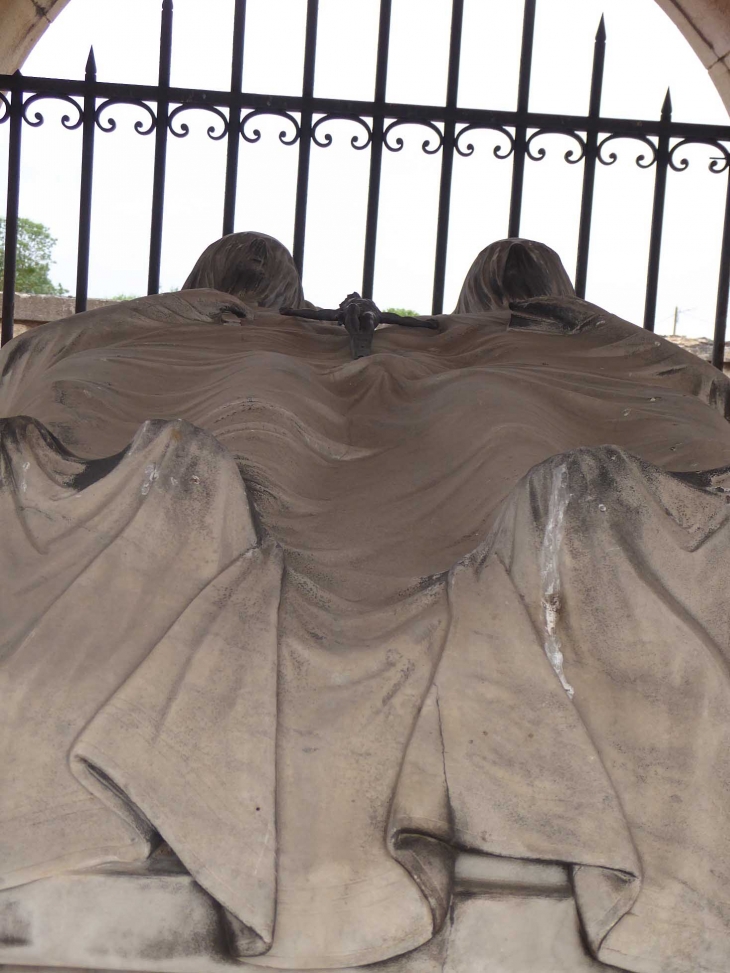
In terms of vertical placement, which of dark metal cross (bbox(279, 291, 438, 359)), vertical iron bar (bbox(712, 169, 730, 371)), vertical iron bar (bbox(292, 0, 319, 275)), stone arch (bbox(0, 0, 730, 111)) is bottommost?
dark metal cross (bbox(279, 291, 438, 359))

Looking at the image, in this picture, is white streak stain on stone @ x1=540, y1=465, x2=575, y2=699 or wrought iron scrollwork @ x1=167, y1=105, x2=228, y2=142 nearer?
white streak stain on stone @ x1=540, y1=465, x2=575, y2=699

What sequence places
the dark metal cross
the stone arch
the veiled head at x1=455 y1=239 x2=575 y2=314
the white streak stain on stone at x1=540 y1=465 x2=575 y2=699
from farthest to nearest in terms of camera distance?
the stone arch
the veiled head at x1=455 y1=239 x2=575 y2=314
the dark metal cross
the white streak stain on stone at x1=540 y1=465 x2=575 y2=699

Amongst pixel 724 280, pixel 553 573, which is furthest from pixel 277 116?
pixel 553 573

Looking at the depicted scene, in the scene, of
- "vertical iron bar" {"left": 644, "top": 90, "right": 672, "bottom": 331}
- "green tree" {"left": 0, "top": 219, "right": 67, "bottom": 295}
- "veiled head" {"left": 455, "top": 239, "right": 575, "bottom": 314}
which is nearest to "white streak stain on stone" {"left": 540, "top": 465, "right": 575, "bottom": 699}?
"veiled head" {"left": 455, "top": 239, "right": 575, "bottom": 314}

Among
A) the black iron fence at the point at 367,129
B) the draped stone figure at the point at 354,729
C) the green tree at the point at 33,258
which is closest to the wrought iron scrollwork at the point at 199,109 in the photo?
the black iron fence at the point at 367,129

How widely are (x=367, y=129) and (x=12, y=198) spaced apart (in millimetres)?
1285

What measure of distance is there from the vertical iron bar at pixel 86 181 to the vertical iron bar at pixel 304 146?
0.73m

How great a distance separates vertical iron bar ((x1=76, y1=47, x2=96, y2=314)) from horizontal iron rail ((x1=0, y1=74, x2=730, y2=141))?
33mm

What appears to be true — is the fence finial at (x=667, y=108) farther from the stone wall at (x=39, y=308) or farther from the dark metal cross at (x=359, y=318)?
the stone wall at (x=39, y=308)

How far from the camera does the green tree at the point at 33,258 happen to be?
622 inches

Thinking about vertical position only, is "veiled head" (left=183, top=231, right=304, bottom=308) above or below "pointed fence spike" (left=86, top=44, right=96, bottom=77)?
below

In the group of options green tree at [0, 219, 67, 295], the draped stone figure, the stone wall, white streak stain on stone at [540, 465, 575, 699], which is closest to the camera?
the draped stone figure

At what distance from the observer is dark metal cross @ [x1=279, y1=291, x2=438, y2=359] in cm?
328

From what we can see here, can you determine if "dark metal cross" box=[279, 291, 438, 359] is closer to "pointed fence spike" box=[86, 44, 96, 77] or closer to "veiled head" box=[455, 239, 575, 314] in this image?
"veiled head" box=[455, 239, 575, 314]
